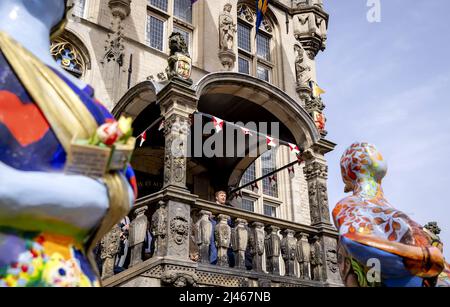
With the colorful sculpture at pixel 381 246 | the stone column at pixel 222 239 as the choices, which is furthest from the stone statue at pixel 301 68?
the colorful sculpture at pixel 381 246

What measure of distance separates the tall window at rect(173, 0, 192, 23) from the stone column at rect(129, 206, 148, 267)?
766cm

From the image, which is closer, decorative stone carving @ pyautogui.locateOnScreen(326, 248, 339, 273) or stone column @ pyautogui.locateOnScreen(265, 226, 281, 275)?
stone column @ pyautogui.locateOnScreen(265, 226, 281, 275)

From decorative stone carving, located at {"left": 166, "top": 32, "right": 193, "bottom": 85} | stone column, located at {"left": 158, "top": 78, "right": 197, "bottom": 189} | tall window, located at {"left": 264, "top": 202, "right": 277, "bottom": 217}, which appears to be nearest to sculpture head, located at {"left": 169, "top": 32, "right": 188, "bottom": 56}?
decorative stone carving, located at {"left": 166, "top": 32, "right": 193, "bottom": 85}

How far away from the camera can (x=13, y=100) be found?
198 cm

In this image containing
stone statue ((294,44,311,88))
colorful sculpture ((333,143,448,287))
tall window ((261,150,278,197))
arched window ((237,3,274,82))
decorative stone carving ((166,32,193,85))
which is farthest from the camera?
stone statue ((294,44,311,88))

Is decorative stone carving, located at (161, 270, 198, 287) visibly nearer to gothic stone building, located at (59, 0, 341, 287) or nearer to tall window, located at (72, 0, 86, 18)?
gothic stone building, located at (59, 0, 341, 287)

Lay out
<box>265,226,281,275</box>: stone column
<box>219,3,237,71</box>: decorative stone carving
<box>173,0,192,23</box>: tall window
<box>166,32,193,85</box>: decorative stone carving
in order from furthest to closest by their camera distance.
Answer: <box>173,0,192,23</box>: tall window < <box>219,3,237,71</box>: decorative stone carving < <box>265,226,281,275</box>: stone column < <box>166,32,193,85</box>: decorative stone carving

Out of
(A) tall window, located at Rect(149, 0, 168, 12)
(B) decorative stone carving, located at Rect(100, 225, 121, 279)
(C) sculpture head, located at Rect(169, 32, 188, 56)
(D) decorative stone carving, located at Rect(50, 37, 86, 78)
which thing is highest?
(A) tall window, located at Rect(149, 0, 168, 12)

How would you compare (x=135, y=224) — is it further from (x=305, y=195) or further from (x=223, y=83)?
(x=305, y=195)

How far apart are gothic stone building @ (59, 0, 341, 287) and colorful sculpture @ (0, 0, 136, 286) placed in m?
3.78

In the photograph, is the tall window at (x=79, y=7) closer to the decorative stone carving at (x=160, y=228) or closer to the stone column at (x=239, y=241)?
the decorative stone carving at (x=160, y=228)

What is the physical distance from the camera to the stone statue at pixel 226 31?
1248 centimetres

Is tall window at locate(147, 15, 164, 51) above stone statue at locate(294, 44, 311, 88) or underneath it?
underneath

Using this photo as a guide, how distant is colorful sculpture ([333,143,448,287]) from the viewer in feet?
10.8
